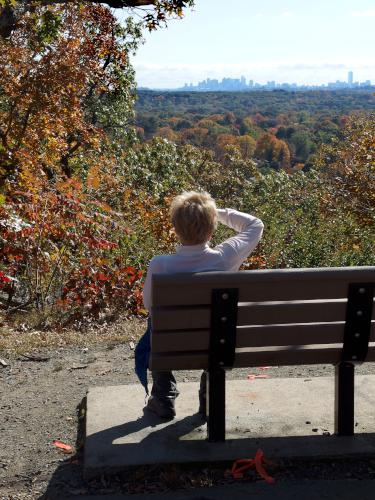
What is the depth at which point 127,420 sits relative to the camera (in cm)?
375

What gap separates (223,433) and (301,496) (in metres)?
0.53

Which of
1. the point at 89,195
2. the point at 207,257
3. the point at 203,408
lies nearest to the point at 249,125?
the point at 89,195

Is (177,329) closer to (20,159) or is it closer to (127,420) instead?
(127,420)

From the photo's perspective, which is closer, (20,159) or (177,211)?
(177,211)

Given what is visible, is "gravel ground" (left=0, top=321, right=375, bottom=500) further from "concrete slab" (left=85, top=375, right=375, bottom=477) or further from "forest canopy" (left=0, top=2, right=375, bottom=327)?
"forest canopy" (left=0, top=2, right=375, bottom=327)

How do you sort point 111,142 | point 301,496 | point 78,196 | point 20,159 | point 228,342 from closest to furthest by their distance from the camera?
point 301,496 < point 228,342 < point 78,196 < point 20,159 < point 111,142

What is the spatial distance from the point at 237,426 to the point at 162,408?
1.26ft

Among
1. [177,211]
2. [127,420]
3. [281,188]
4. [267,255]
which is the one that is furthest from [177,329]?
[281,188]

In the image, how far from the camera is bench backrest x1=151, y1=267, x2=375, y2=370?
10.3 ft

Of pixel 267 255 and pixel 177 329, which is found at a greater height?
pixel 177 329

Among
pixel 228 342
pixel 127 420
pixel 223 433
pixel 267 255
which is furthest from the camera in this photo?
pixel 267 255

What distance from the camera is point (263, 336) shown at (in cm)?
329

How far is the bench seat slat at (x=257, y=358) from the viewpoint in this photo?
3260mm

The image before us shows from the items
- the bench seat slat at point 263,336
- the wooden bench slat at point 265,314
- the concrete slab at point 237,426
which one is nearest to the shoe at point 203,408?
the concrete slab at point 237,426
